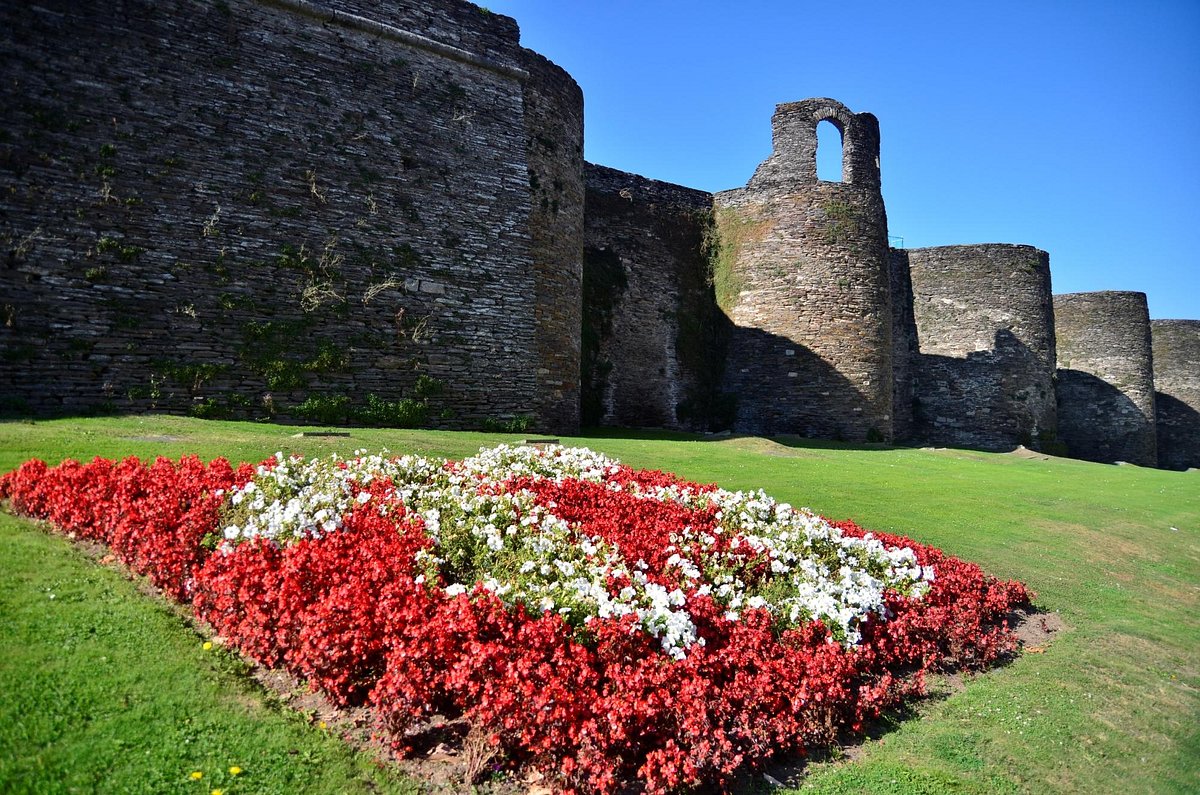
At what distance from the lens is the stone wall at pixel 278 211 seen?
37.5 feet

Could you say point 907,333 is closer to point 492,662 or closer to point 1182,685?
point 1182,685

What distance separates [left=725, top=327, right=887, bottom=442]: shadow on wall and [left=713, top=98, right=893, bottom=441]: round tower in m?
0.03

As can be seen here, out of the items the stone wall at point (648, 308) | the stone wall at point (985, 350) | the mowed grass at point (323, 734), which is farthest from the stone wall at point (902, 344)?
the mowed grass at point (323, 734)

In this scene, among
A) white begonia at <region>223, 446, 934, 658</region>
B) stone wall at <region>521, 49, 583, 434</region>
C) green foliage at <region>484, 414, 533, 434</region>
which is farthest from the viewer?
stone wall at <region>521, 49, 583, 434</region>

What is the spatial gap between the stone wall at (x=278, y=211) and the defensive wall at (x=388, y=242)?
0.04m

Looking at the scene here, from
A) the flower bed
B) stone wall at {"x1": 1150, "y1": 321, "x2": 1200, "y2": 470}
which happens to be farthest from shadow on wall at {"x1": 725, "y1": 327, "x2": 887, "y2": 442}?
stone wall at {"x1": 1150, "y1": 321, "x2": 1200, "y2": 470}

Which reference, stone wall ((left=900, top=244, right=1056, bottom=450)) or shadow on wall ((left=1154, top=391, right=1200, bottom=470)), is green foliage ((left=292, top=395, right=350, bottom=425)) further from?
shadow on wall ((left=1154, top=391, right=1200, bottom=470))

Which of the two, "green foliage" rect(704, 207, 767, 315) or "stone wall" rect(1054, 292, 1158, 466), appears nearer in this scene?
"green foliage" rect(704, 207, 767, 315)

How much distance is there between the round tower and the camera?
23859 mm

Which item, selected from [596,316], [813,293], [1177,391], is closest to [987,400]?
[813,293]

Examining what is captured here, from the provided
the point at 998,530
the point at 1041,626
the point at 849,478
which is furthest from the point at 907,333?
the point at 1041,626

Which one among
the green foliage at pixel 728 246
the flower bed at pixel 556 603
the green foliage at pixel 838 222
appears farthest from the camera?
the green foliage at pixel 728 246

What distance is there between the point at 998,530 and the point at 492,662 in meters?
8.95

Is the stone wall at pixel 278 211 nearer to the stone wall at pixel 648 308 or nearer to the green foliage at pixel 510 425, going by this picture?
the green foliage at pixel 510 425
